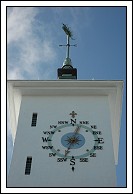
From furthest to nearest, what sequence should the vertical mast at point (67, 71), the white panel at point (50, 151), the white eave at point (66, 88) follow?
the vertical mast at point (67, 71) < the white eave at point (66, 88) < the white panel at point (50, 151)

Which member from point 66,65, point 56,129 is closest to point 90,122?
point 56,129

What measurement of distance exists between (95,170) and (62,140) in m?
Answer: 1.62

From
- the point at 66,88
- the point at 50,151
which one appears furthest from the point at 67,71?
the point at 50,151

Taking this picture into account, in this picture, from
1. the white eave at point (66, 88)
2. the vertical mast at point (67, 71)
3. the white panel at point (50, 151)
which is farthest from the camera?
the vertical mast at point (67, 71)

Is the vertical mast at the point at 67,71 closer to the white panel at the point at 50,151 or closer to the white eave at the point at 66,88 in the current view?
the white eave at the point at 66,88

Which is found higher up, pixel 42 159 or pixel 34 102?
pixel 34 102

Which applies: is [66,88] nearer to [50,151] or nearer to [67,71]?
[67,71]

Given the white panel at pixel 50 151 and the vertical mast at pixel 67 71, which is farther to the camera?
the vertical mast at pixel 67 71

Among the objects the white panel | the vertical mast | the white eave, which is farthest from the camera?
the vertical mast

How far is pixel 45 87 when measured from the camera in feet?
59.1

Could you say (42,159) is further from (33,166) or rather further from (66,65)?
(66,65)

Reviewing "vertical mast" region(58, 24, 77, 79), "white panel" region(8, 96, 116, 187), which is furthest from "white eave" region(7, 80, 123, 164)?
"vertical mast" region(58, 24, 77, 79)

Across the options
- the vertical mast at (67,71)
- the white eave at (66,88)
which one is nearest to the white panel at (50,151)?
the white eave at (66,88)

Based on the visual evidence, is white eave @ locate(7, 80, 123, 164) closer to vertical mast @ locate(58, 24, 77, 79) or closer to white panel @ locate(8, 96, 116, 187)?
white panel @ locate(8, 96, 116, 187)
